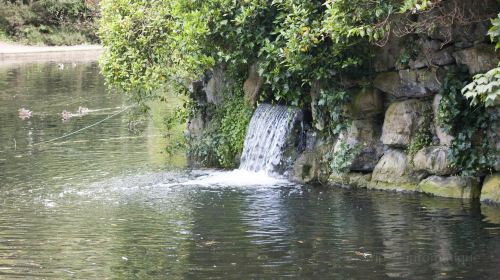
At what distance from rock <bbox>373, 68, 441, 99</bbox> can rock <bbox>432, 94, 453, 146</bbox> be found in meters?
0.16

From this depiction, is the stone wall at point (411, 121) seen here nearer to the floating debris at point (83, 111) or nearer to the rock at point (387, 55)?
the rock at point (387, 55)

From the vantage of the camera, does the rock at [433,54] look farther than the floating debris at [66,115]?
No

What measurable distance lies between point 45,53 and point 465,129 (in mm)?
43217

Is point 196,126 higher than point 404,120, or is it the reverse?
point 404,120

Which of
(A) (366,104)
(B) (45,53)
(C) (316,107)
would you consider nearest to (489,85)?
(A) (366,104)

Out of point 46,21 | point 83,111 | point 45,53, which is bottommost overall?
point 83,111

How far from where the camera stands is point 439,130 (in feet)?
45.3

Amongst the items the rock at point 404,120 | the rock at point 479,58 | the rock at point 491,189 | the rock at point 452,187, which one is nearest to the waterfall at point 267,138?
the rock at point 404,120

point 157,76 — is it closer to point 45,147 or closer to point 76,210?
point 45,147

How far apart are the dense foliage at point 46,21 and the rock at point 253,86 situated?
126 ft

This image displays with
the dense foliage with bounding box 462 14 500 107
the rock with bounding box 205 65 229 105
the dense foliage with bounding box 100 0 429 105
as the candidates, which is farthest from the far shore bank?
the dense foliage with bounding box 462 14 500 107

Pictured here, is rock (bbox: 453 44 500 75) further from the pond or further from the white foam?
the white foam

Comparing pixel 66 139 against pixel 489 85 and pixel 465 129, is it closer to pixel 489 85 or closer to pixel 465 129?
pixel 465 129

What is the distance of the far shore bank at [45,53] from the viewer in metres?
49.6
